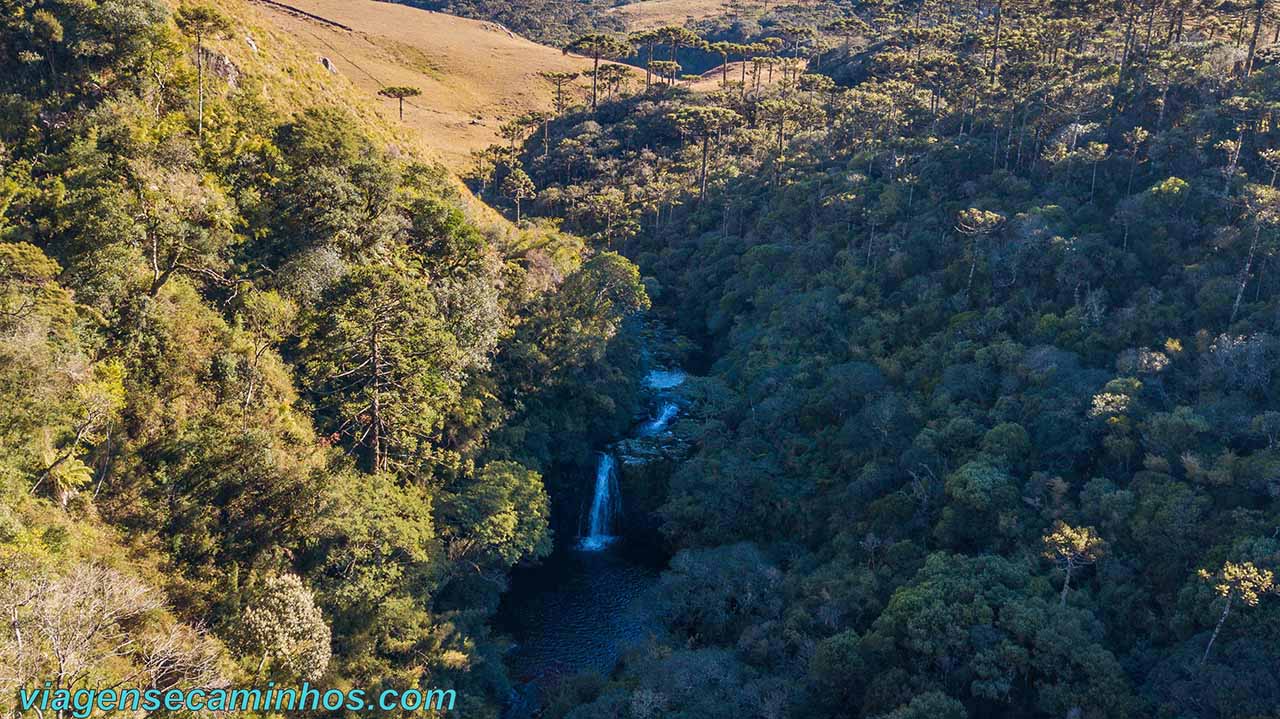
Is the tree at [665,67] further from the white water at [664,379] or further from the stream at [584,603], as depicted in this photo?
the stream at [584,603]

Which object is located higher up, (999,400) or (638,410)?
(999,400)

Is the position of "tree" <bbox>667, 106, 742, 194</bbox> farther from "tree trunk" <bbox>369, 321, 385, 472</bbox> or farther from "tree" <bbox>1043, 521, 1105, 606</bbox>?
"tree" <bbox>1043, 521, 1105, 606</bbox>

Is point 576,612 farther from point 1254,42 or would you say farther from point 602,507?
point 1254,42

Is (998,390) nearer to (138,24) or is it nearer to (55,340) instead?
(55,340)

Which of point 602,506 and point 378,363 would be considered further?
point 602,506

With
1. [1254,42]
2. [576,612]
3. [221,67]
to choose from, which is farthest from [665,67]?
[576,612]

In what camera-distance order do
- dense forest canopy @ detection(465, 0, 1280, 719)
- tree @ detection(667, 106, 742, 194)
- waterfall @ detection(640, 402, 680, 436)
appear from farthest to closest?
tree @ detection(667, 106, 742, 194), waterfall @ detection(640, 402, 680, 436), dense forest canopy @ detection(465, 0, 1280, 719)

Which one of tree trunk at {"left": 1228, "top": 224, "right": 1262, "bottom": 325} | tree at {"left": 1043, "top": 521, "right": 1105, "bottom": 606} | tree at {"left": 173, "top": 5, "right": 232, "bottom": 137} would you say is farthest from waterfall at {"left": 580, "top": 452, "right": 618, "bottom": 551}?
tree trunk at {"left": 1228, "top": 224, "right": 1262, "bottom": 325}

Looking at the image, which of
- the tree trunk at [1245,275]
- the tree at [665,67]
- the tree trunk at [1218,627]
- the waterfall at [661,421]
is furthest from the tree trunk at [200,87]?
the tree at [665,67]
